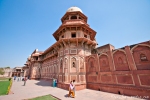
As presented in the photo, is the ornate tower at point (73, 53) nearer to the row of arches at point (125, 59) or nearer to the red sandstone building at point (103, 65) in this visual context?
the red sandstone building at point (103, 65)

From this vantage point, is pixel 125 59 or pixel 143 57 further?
pixel 125 59

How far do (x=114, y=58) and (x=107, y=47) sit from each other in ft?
28.4

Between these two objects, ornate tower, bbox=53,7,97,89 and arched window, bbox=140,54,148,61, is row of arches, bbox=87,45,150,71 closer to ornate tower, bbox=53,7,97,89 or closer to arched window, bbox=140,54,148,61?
arched window, bbox=140,54,148,61

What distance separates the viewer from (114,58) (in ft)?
30.0

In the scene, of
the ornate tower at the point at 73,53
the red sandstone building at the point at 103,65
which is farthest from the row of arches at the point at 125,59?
the ornate tower at the point at 73,53

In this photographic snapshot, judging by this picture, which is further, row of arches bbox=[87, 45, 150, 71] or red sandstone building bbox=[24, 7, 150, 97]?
red sandstone building bbox=[24, 7, 150, 97]

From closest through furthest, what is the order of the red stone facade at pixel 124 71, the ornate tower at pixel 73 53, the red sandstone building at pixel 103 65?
the red stone facade at pixel 124 71, the red sandstone building at pixel 103 65, the ornate tower at pixel 73 53

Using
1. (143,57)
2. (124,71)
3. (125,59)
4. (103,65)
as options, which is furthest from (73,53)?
(143,57)

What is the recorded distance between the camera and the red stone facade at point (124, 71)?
689 cm

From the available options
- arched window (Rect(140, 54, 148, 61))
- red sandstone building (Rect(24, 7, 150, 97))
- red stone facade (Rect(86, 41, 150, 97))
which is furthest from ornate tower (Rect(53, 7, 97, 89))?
arched window (Rect(140, 54, 148, 61))

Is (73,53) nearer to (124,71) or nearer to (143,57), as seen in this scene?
(124,71)

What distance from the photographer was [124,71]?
8.05 metres

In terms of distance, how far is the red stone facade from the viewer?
22.6 feet

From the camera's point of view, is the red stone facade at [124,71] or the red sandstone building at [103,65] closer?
the red stone facade at [124,71]
